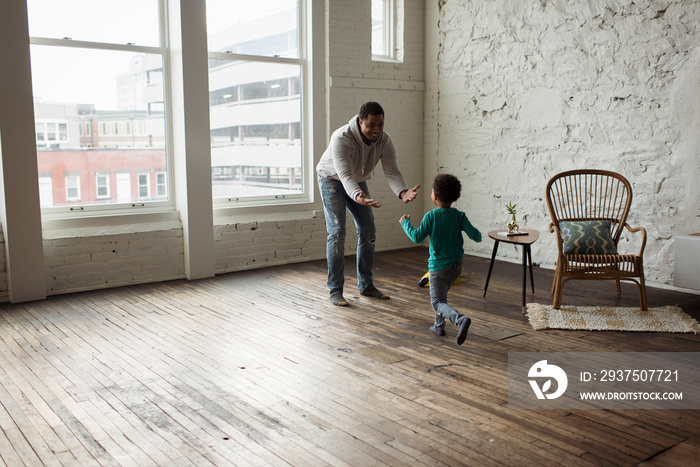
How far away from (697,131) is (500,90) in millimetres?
2150

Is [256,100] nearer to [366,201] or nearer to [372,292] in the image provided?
[372,292]

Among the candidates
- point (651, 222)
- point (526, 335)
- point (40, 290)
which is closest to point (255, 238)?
point (40, 290)

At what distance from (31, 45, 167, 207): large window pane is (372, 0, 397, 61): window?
2.73 meters

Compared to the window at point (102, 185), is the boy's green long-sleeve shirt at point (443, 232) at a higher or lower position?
lower

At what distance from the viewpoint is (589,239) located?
460 centimetres

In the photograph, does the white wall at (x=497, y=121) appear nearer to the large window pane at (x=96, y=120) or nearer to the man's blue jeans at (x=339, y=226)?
the large window pane at (x=96, y=120)

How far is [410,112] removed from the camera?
25.0ft

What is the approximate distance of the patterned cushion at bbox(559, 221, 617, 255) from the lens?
4580 millimetres

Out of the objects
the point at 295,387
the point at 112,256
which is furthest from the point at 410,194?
the point at 112,256

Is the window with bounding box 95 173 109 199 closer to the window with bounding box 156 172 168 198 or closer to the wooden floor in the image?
the window with bounding box 156 172 168 198

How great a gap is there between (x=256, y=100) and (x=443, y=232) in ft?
11.3

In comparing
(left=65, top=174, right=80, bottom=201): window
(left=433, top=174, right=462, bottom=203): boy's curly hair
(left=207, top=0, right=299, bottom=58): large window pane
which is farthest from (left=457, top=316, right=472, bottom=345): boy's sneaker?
(left=207, top=0, right=299, bottom=58): large window pane

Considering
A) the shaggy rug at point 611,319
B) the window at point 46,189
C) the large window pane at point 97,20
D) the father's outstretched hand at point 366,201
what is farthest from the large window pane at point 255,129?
the shaggy rug at point 611,319

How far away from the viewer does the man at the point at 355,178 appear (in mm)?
4625
